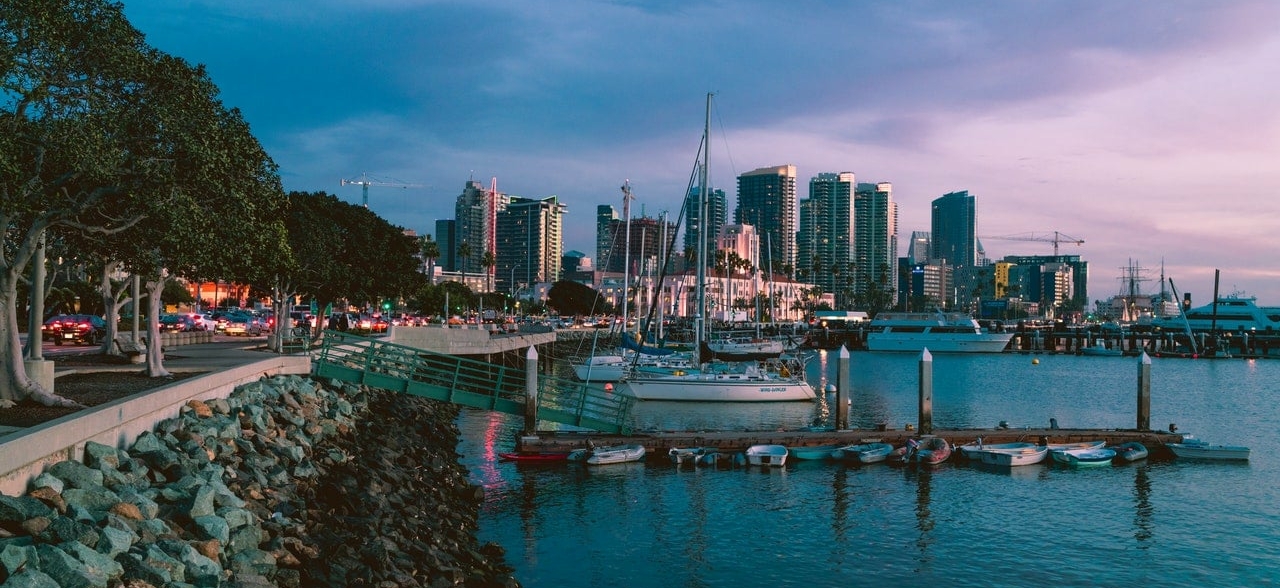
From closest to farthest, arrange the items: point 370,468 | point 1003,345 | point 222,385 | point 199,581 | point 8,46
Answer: point 199,581 → point 8,46 → point 370,468 → point 222,385 → point 1003,345

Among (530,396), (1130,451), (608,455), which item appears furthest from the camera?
(1130,451)

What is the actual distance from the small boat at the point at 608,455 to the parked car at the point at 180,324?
145ft

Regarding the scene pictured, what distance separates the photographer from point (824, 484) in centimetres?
2998

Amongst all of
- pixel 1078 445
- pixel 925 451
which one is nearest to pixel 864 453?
pixel 925 451

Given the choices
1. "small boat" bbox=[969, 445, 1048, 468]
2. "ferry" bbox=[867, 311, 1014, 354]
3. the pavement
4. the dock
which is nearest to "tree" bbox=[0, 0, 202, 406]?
the pavement

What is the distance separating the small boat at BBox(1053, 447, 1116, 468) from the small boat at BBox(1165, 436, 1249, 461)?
128 inches

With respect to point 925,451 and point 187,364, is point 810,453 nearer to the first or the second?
point 925,451

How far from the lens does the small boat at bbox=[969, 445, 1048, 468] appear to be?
3297cm

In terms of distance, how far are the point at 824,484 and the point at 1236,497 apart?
1358 cm

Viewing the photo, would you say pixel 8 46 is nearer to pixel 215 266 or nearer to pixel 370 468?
pixel 215 266

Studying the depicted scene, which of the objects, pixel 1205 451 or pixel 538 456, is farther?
pixel 1205 451

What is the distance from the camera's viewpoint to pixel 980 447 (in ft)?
112

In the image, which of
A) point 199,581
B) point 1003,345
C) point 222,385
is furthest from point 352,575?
point 1003,345

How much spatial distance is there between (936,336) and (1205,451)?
353 ft
